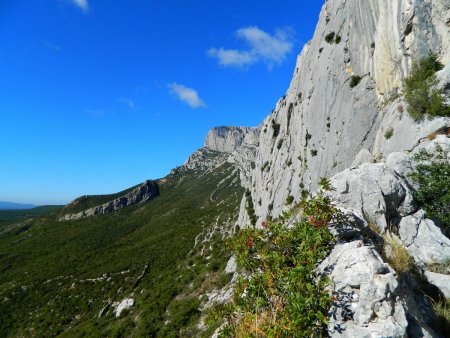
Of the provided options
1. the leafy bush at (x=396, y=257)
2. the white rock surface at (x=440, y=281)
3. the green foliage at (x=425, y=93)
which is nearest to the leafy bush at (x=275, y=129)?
the green foliage at (x=425, y=93)

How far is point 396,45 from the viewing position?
1170 inches

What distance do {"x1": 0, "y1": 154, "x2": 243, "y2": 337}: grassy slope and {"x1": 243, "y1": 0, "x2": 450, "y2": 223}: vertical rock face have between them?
76.9 ft

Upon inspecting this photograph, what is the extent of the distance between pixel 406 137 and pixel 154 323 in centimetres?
3428

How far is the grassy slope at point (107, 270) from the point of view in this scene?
1699 inches

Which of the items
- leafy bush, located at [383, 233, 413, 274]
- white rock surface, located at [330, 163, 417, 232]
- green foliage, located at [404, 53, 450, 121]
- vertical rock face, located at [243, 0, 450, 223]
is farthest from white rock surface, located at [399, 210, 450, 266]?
green foliage, located at [404, 53, 450, 121]

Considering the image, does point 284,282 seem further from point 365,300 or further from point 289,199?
point 289,199

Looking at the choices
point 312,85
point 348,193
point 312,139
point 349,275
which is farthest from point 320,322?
point 312,85

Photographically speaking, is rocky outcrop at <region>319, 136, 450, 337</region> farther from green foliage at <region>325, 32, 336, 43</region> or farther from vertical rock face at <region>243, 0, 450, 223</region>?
green foliage at <region>325, 32, 336, 43</region>

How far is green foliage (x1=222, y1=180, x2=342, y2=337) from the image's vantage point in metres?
5.53

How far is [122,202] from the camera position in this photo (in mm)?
182125

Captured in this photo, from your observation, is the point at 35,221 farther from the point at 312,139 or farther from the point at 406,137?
the point at 406,137

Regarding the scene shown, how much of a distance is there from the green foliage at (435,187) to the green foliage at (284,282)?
607cm

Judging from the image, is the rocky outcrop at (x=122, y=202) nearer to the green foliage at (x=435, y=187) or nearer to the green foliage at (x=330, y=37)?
the green foliage at (x=330, y=37)

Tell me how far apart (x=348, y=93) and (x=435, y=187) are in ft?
106
